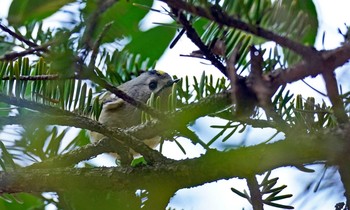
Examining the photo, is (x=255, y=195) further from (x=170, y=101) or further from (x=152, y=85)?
(x=152, y=85)

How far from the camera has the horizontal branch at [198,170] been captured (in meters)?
0.58

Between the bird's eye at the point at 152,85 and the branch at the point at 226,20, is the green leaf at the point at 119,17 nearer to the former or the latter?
the branch at the point at 226,20

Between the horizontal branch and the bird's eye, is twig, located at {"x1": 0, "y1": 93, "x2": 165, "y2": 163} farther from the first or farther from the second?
the bird's eye

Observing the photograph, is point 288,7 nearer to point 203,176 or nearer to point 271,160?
point 271,160

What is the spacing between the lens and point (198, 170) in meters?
0.73

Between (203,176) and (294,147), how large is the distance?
16cm

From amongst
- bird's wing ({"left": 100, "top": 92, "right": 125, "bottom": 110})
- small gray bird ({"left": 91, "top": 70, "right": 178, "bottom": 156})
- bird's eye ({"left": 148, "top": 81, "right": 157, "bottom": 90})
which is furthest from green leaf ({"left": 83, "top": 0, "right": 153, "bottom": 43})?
bird's eye ({"left": 148, "top": 81, "right": 157, "bottom": 90})

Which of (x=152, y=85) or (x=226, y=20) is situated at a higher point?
(x=152, y=85)

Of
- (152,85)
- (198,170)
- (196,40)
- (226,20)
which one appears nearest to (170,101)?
(198,170)

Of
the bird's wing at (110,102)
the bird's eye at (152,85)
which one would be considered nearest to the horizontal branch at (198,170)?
the bird's wing at (110,102)

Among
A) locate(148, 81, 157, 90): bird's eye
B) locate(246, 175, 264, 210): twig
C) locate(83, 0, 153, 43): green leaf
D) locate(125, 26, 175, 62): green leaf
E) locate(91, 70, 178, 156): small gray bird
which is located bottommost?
locate(246, 175, 264, 210): twig

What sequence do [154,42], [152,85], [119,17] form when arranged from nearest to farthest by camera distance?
[119,17] < [154,42] < [152,85]

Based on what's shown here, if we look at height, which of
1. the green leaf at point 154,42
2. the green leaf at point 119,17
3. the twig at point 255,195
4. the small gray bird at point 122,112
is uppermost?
the small gray bird at point 122,112

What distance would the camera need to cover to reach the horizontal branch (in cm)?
58
